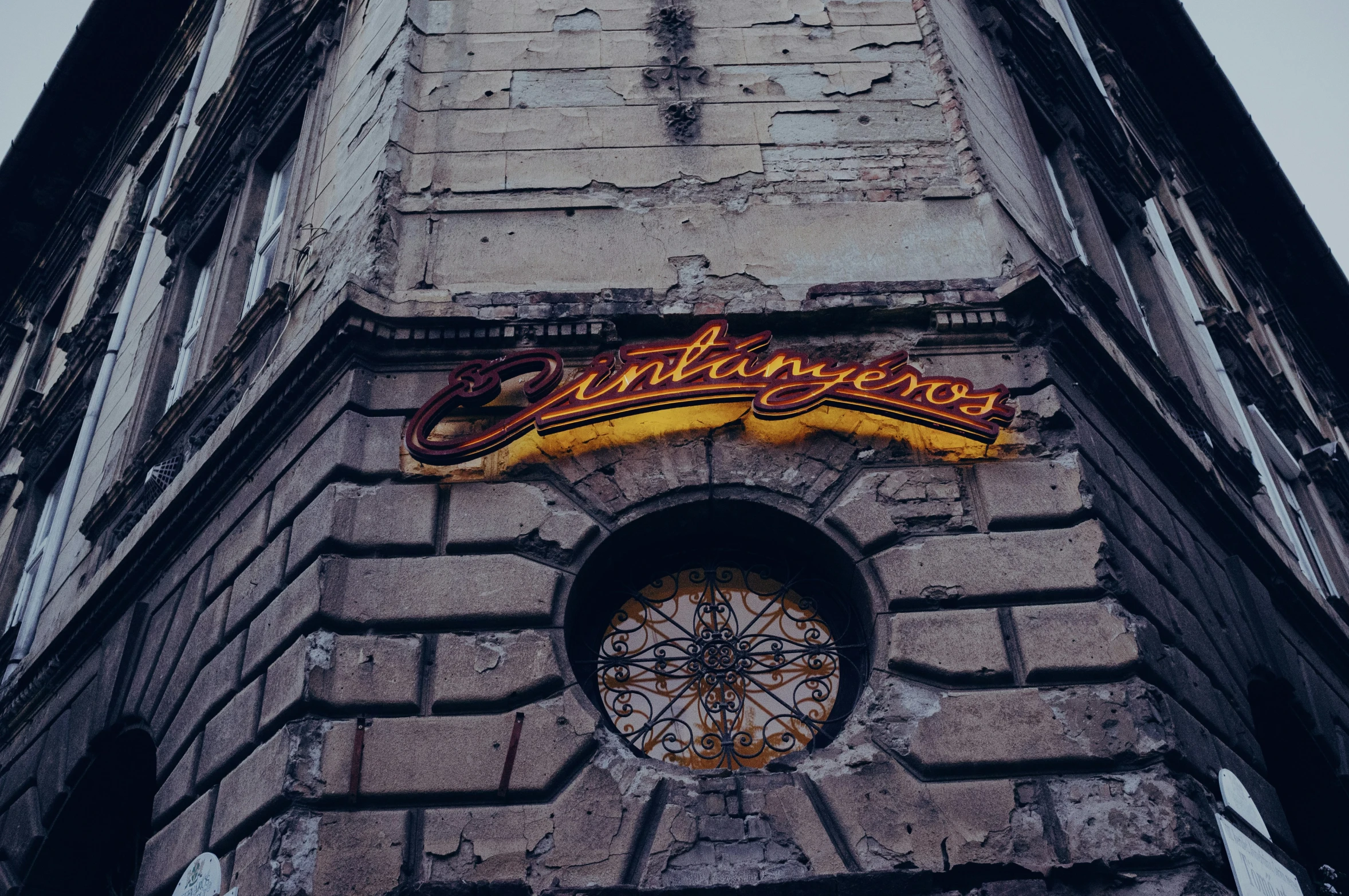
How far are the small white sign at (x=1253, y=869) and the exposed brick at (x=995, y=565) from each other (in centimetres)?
125

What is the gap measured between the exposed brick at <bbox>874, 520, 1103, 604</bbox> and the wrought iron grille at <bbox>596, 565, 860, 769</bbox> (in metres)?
0.48

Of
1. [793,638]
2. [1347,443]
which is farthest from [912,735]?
[1347,443]

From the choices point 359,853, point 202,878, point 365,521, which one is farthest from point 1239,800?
point 202,878

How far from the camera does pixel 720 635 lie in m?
6.07

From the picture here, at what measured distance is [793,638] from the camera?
6102mm

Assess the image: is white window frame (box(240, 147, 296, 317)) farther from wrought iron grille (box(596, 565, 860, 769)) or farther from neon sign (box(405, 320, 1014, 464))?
wrought iron grille (box(596, 565, 860, 769))

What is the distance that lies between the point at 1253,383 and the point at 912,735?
909cm

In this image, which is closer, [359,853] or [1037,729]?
[359,853]

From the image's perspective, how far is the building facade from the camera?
5.25 m

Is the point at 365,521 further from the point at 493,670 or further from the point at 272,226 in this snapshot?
the point at 272,226

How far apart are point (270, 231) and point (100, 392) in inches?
84.3

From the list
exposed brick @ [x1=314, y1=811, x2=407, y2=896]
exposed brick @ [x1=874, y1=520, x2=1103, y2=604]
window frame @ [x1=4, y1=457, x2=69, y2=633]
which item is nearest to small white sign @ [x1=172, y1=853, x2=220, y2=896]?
exposed brick @ [x1=314, y1=811, x2=407, y2=896]

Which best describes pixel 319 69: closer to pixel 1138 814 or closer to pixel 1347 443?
pixel 1138 814

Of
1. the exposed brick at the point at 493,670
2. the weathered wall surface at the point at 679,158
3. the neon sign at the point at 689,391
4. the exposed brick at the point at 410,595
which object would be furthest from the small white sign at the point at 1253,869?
the weathered wall surface at the point at 679,158
